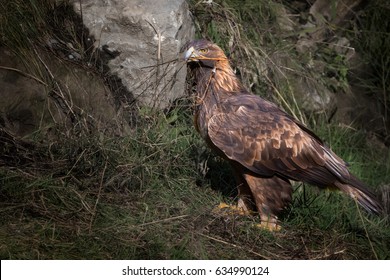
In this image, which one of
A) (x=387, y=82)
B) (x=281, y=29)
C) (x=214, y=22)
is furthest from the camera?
(x=387, y=82)

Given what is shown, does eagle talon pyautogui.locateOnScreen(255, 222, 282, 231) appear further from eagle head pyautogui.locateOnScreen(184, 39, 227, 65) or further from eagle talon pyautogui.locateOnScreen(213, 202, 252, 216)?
eagle head pyautogui.locateOnScreen(184, 39, 227, 65)

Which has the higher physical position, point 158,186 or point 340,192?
point 158,186

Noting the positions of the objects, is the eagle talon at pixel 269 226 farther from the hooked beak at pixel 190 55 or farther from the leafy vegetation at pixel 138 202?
the hooked beak at pixel 190 55

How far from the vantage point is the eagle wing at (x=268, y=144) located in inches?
205

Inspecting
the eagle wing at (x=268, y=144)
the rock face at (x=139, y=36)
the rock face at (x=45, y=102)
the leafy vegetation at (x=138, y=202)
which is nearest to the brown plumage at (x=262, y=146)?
the eagle wing at (x=268, y=144)

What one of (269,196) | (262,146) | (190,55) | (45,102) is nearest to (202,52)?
(190,55)

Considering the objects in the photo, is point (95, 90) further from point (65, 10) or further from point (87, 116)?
point (65, 10)

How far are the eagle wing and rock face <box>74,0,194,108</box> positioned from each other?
2.72ft

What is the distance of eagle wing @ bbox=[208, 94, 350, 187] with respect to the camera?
17.0 ft

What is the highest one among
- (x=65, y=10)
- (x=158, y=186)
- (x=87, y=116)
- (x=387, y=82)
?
(x=65, y=10)

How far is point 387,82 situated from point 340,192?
8.20 ft

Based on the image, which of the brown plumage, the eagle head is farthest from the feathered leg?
the eagle head

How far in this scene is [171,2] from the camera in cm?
603

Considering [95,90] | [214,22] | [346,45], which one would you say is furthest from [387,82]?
[95,90]
